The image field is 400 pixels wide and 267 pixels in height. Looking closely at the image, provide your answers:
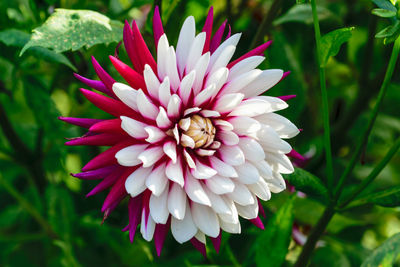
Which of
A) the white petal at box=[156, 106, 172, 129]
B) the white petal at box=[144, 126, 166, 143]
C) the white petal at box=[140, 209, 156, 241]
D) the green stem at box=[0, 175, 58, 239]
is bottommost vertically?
the green stem at box=[0, 175, 58, 239]

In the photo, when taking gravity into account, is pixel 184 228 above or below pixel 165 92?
below

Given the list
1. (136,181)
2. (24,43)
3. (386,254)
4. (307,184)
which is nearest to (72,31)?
(24,43)

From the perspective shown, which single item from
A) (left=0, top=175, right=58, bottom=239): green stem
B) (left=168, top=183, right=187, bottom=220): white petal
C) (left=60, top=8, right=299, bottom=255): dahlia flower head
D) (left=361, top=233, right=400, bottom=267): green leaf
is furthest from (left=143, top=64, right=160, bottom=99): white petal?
(left=0, top=175, right=58, bottom=239): green stem

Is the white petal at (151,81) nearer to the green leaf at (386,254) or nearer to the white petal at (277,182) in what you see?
the white petal at (277,182)

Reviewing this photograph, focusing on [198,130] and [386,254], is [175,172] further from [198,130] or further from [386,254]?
[386,254]

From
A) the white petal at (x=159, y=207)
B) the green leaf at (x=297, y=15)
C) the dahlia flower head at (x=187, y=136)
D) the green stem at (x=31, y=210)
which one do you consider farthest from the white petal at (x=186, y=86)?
the green stem at (x=31, y=210)

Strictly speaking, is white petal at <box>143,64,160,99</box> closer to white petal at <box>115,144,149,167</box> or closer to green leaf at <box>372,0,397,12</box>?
white petal at <box>115,144,149,167</box>

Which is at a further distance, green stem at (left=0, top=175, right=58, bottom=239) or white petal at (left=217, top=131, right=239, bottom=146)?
green stem at (left=0, top=175, right=58, bottom=239)

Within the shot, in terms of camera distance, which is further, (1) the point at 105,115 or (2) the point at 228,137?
(1) the point at 105,115
